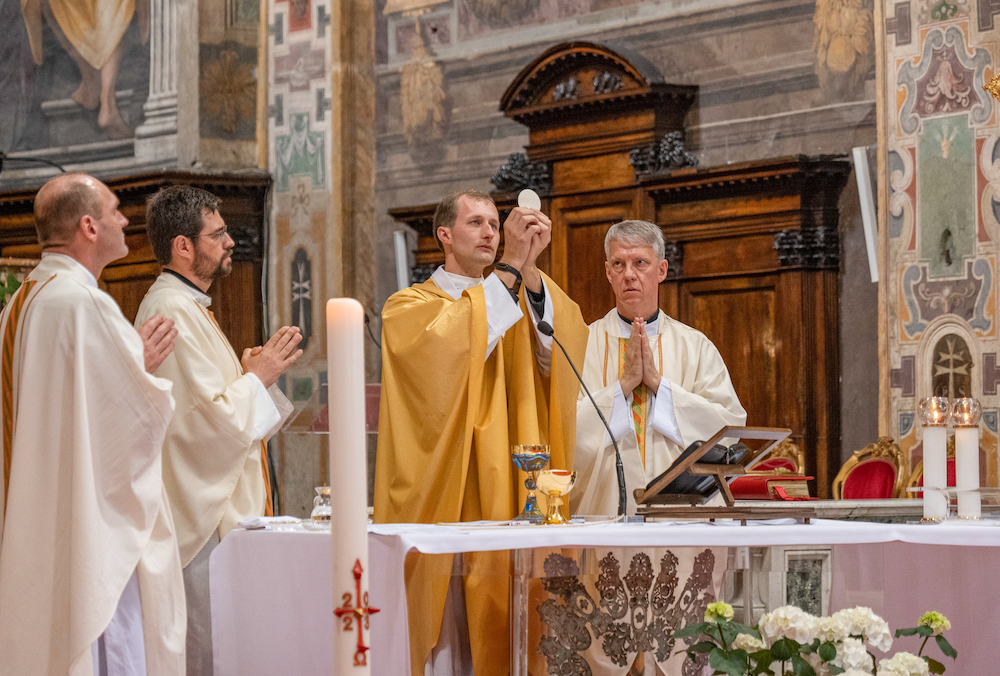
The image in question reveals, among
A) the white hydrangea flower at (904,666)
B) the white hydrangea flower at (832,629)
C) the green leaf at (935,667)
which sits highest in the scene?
the white hydrangea flower at (832,629)

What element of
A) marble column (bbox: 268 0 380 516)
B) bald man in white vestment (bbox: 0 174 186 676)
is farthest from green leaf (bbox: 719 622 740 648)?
marble column (bbox: 268 0 380 516)

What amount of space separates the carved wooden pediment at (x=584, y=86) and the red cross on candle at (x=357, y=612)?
265 inches

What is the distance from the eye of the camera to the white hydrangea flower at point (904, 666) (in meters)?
2.39

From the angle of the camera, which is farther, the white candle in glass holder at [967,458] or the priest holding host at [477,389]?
the priest holding host at [477,389]

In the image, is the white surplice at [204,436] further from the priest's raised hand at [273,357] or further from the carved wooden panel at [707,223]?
the carved wooden panel at [707,223]

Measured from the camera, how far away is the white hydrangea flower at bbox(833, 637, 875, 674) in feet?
8.02

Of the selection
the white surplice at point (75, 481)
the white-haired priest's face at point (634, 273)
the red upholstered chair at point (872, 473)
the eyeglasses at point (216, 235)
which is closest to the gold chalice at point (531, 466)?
the white surplice at point (75, 481)

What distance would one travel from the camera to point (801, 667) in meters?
2.49

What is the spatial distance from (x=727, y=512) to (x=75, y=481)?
1.65 metres

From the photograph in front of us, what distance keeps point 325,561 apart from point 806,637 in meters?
1.29

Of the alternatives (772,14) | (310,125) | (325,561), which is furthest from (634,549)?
(310,125)

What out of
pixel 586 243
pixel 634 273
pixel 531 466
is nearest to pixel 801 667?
pixel 531 466

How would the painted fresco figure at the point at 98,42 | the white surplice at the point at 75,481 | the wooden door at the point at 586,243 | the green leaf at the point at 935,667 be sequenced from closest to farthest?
the green leaf at the point at 935,667, the white surplice at the point at 75,481, the wooden door at the point at 586,243, the painted fresco figure at the point at 98,42

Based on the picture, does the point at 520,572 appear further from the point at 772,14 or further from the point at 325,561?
the point at 772,14
